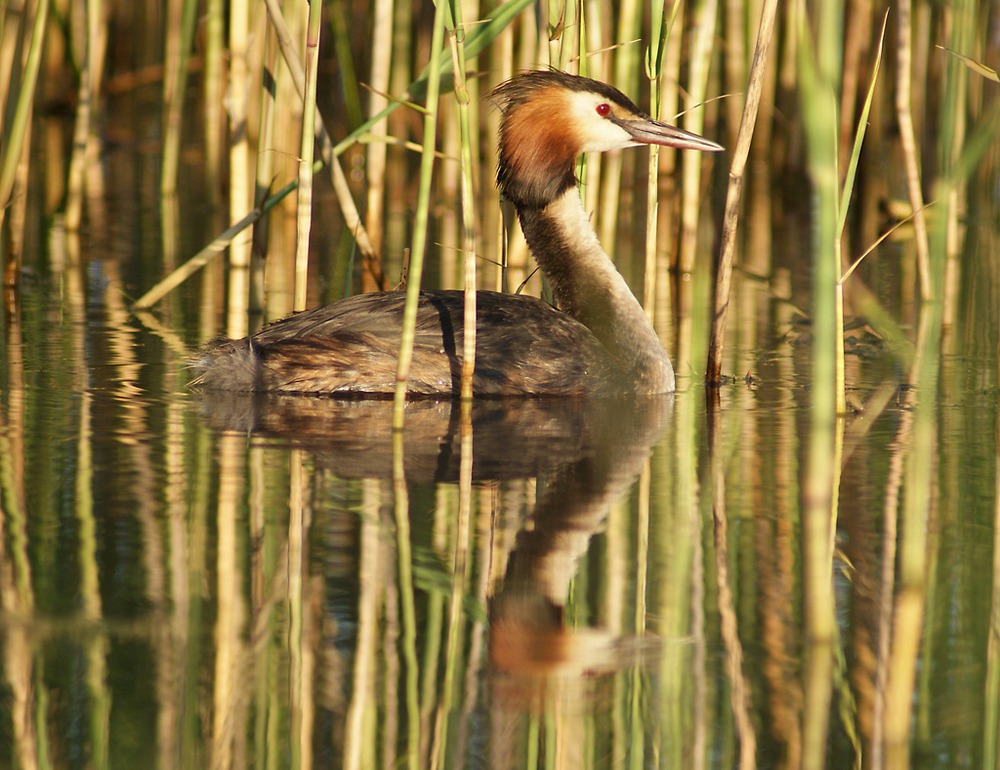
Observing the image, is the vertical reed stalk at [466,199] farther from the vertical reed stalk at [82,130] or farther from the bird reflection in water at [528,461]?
the vertical reed stalk at [82,130]

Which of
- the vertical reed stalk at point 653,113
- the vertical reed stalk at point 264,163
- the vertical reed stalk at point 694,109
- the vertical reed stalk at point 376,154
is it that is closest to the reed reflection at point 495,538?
the vertical reed stalk at point 653,113

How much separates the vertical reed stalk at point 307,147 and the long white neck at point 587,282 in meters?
1.05

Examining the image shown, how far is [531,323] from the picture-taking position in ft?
21.3

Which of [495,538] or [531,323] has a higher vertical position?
[531,323]

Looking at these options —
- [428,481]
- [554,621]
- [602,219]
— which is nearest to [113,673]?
[554,621]

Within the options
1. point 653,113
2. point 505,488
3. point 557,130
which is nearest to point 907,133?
point 653,113

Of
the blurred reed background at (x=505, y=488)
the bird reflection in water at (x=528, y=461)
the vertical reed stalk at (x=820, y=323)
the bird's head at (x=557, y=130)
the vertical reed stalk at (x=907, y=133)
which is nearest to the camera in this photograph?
the vertical reed stalk at (x=820, y=323)

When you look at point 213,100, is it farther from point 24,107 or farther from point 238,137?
point 24,107

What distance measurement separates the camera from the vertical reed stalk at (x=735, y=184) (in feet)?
20.2

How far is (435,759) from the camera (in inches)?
130

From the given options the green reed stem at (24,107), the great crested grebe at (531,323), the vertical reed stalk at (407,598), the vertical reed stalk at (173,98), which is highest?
the vertical reed stalk at (173,98)

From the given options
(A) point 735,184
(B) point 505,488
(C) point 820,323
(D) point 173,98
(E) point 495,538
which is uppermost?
(D) point 173,98

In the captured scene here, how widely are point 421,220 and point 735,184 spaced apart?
1489mm

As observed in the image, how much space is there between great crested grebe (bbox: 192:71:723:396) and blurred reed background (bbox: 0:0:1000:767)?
23 cm
